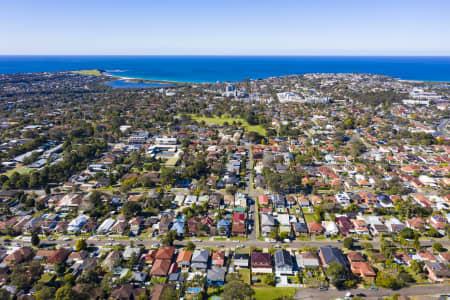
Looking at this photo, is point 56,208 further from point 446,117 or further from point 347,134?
point 446,117

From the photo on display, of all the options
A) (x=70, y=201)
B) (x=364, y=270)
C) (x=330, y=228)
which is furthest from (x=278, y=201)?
(x=70, y=201)

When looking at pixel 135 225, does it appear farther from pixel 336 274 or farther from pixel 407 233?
pixel 407 233

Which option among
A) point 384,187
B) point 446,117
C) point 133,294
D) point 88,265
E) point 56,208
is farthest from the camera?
point 446,117

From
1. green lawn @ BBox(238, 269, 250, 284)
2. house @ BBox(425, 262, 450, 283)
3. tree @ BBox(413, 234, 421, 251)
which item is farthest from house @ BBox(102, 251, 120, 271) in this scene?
tree @ BBox(413, 234, 421, 251)

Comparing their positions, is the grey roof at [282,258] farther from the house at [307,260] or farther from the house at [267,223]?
the house at [267,223]

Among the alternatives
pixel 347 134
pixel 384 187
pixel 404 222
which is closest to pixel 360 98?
pixel 347 134

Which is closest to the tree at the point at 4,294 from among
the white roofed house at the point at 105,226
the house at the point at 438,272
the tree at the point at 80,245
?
the tree at the point at 80,245

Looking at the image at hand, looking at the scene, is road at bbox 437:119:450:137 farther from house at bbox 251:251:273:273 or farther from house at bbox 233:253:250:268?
house at bbox 233:253:250:268
